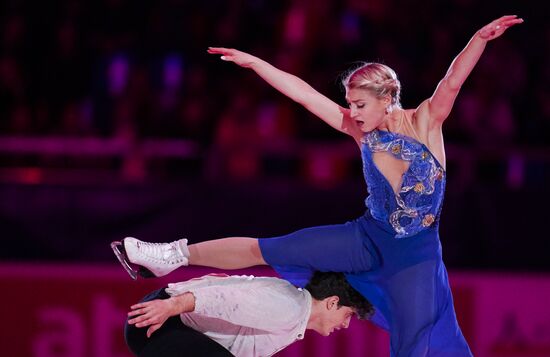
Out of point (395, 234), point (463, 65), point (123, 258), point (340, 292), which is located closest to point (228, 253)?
point (123, 258)

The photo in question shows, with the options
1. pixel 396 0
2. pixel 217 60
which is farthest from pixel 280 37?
pixel 396 0

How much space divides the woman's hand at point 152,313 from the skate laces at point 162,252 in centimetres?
79

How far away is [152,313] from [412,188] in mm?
1297

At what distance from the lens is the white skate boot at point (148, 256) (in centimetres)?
487

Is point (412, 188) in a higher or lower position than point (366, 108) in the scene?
lower

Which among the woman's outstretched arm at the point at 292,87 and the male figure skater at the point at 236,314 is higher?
the woman's outstretched arm at the point at 292,87

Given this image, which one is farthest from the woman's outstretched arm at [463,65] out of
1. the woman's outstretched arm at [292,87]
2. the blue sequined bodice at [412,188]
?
the woman's outstretched arm at [292,87]

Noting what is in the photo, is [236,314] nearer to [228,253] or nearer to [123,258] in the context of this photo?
[228,253]

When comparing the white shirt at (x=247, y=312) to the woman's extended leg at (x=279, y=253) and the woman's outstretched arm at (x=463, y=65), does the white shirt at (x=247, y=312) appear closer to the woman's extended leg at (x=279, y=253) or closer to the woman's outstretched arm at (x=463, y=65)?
the woman's extended leg at (x=279, y=253)

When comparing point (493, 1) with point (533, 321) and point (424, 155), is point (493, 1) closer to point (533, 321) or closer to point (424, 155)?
point (533, 321)

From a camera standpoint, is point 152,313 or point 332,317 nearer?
point 152,313

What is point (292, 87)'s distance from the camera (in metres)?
4.92

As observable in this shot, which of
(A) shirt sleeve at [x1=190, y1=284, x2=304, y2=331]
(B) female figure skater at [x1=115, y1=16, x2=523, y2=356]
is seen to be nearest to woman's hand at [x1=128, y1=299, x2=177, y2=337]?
(A) shirt sleeve at [x1=190, y1=284, x2=304, y2=331]

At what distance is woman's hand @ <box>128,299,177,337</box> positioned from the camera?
405 centimetres
